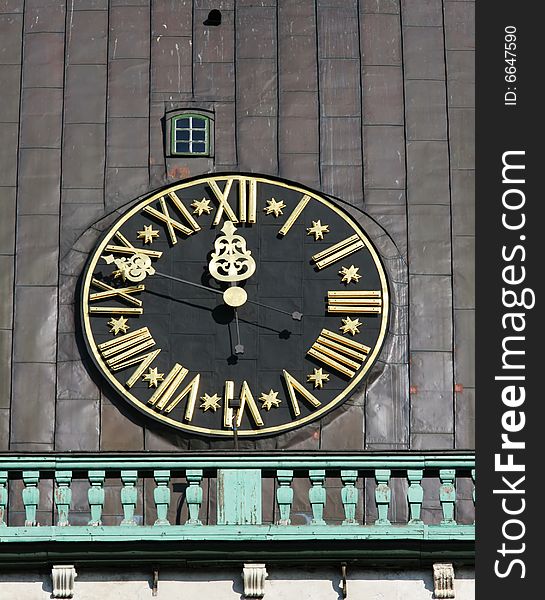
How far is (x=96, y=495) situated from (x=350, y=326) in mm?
3914

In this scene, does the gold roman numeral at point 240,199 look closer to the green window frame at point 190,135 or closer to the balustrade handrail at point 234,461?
the green window frame at point 190,135

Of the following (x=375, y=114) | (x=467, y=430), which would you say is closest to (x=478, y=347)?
(x=467, y=430)

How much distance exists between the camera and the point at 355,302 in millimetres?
26422

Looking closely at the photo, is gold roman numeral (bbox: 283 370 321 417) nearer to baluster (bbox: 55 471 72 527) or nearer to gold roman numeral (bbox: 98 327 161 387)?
gold roman numeral (bbox: 98 327 161 387)

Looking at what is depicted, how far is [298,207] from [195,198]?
1.00 m

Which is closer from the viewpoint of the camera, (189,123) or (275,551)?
(275,551)

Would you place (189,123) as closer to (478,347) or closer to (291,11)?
(291,11)

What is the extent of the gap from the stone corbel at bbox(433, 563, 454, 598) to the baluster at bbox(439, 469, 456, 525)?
0.40 metres

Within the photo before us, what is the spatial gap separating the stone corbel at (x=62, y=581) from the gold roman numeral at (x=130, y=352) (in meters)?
3.31

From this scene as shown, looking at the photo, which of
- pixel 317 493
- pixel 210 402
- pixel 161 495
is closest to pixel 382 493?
pixel 317 493

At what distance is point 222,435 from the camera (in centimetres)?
2572

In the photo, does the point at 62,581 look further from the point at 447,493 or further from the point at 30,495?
the point at 447,493

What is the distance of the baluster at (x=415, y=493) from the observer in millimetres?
23406

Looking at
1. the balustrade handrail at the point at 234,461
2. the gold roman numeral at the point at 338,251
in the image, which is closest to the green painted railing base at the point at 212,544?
the balustrade handrail at the point at 234,461
